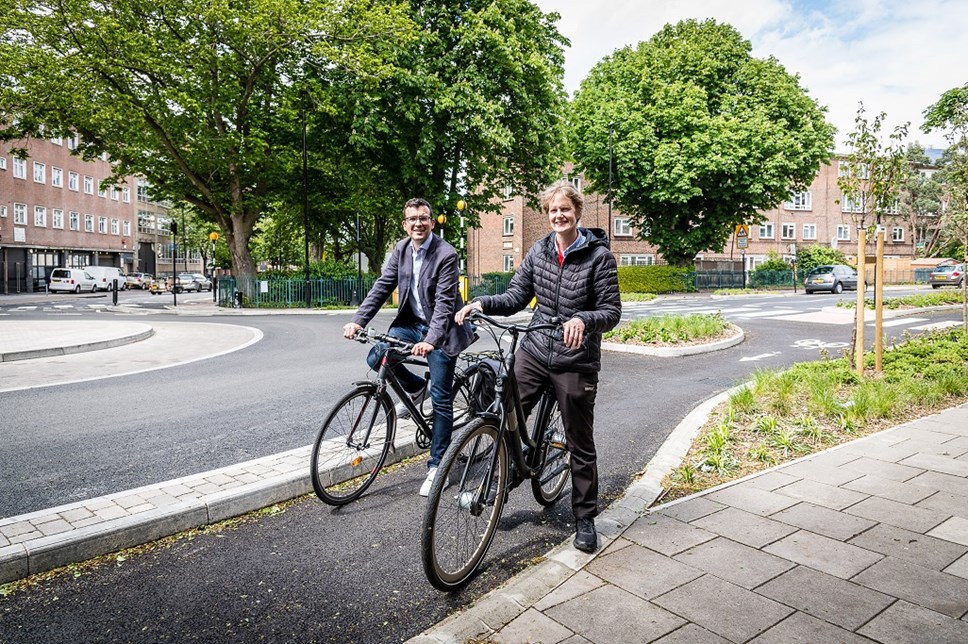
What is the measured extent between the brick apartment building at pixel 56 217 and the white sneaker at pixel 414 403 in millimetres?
41538

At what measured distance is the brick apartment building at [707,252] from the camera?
4878 cm

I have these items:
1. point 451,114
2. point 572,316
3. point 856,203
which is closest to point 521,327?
point 572,316

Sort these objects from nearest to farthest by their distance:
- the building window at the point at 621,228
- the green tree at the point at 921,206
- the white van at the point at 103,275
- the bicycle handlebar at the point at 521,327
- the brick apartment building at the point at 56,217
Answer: the bicycle handlebar at the point at 521,327
the brick apartment building at the point at 56,217
the white van at the point at 103,275
the building window at the point at 621,228
the green tree at the point at 921,206

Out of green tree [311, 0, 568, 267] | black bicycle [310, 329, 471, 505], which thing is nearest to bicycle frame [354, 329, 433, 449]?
black bicycle [310, 329, 471, 505]

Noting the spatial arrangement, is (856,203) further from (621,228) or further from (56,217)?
(56,217)

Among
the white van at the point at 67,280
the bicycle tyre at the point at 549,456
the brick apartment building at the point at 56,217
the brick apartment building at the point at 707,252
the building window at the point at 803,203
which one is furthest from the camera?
the building window at the point at 803,203

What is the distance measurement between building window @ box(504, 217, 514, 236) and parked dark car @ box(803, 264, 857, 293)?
21.7m

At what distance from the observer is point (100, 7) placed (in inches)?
941

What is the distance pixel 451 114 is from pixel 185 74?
33.9 feet

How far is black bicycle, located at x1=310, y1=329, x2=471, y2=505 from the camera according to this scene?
13.9 feet

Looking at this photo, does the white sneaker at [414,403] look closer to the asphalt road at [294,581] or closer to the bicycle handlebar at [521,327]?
the asphalt road at [294,581]

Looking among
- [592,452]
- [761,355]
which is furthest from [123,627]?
[761,355]

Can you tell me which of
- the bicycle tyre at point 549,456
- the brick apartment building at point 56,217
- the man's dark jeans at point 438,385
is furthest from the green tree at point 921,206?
the man's dark jeans at point 438,385

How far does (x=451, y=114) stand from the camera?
2564cm
